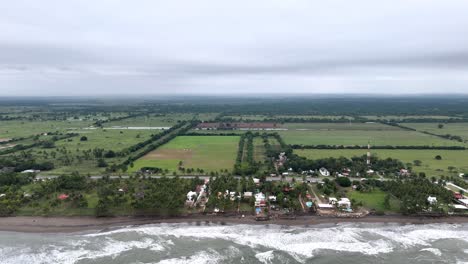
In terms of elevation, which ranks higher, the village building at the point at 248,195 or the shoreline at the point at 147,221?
the village building at the point at 248,195

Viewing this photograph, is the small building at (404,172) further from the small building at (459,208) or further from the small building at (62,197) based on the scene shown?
the small building at (62,197)

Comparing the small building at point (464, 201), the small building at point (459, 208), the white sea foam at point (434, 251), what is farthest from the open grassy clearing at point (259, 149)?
the white sea foam at point (434, 251)

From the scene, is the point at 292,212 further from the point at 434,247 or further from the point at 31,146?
the point at 31,146

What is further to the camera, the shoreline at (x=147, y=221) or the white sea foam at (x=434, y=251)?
the shoreline at (x=147, y=221)

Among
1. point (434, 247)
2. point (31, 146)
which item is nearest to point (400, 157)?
point (434, 247)

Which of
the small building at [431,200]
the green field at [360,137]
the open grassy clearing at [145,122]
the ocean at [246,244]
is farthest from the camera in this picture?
the open grassy clearing at [145,122]

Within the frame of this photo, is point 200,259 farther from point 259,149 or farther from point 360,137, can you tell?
point 360,137

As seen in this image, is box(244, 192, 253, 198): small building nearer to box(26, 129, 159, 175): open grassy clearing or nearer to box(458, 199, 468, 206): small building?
box(458, 199, 468, 206): small building
